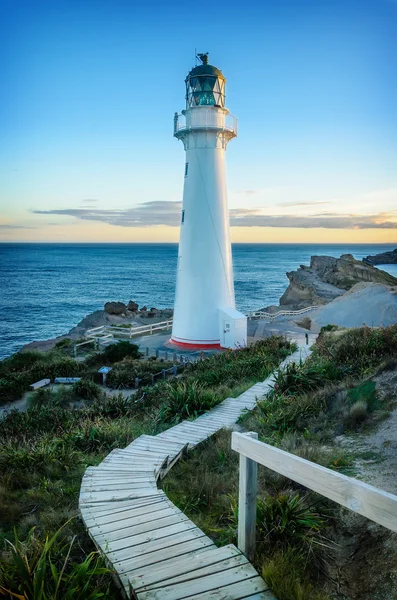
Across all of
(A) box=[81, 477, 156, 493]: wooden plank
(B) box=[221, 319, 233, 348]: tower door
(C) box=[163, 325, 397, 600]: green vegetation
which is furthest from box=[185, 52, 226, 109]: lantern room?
(A) box=[81, 477, 156, 493]: wooden plank

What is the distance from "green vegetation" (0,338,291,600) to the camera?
361 cm

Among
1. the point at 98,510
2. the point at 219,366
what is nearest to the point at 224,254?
the point at 219,366

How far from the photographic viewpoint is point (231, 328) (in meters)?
21.0

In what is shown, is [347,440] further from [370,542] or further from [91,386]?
[91,386]

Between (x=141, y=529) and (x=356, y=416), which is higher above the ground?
(x=356, y=416)

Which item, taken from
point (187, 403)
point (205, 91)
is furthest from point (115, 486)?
point (205, 91)

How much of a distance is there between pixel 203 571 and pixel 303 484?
3.56 ft

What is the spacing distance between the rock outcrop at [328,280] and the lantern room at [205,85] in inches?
1047

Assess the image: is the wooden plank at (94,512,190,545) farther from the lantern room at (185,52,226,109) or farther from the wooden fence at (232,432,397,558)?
the lantern room at (185,52,226,109)

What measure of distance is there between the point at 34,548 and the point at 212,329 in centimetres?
1754

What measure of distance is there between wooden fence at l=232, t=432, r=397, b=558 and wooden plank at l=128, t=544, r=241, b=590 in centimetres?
18

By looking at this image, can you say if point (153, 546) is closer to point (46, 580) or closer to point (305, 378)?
point (46, 580)

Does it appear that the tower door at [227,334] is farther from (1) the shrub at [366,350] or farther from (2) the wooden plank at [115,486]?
(2) the wooden plank at [115,486]

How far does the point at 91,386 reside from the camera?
49.0 feet
